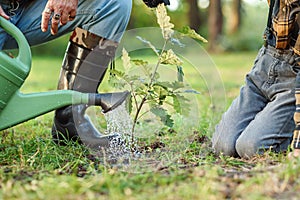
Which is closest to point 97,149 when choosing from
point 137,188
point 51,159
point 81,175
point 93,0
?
point 51,159

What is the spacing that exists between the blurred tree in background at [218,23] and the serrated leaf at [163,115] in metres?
9.43

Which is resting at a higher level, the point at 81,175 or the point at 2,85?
the point at 2,85

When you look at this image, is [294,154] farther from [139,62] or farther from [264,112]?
[139,62]

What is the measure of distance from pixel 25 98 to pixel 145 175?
0.78 metres

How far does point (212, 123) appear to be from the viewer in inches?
134

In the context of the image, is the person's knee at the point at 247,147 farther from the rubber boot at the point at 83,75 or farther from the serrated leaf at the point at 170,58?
the rubber boot at the point at 83,75

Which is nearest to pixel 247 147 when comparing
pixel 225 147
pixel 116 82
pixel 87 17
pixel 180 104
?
pixel 225 147

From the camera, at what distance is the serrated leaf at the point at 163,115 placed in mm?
2512

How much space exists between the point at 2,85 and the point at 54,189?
0.82 metres

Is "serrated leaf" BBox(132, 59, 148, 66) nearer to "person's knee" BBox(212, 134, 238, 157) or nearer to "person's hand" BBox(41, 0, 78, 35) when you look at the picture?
"person's hand" BBox(41, 0, 78, 35)

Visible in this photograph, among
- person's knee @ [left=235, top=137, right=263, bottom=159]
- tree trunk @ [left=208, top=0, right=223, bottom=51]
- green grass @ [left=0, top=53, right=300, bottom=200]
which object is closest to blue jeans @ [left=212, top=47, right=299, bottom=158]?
person's knee @ [left=235, top=137, right=263, bottom=159]

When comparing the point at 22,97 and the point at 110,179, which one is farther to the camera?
the point at 22,97

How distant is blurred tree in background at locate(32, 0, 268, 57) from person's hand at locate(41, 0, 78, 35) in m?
9.41

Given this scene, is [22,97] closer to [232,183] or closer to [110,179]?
[110,179]
